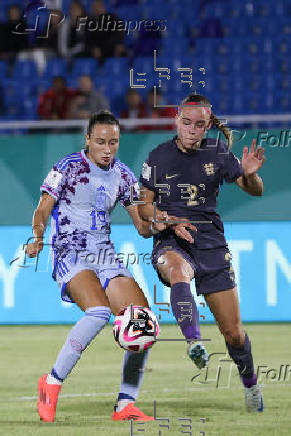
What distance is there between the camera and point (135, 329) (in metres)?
6.39

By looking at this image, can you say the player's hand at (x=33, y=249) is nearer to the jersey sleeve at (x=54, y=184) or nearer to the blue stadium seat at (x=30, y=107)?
the jersey sleeve at (x=54, y=184)

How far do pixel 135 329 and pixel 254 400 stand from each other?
3.67 ft

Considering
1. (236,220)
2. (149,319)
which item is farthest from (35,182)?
(149,319)

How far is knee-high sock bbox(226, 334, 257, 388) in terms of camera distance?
705 cm

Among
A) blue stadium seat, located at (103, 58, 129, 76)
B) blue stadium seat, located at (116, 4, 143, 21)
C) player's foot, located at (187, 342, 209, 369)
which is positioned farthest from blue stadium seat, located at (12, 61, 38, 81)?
player's foot, located at (187, 342, 209, 369)

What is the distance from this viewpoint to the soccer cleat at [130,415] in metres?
6.65

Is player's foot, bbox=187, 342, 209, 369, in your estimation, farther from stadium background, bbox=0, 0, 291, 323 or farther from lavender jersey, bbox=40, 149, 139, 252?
stadium background, bbox=0, 0, 291, 323

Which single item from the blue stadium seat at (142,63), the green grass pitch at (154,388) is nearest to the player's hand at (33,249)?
the green grass pitch at (154,388)

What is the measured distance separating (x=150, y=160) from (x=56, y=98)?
21.1 feet

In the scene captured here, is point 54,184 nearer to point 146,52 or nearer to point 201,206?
point 201,206

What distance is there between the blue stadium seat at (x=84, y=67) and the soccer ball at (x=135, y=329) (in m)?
9.08

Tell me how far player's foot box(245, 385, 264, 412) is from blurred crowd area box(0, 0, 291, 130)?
22.7 ft

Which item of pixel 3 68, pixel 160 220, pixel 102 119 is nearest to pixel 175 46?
pixel 3 68

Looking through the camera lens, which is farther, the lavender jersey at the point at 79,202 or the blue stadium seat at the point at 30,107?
the blue stadium seat at the point at 30,107
